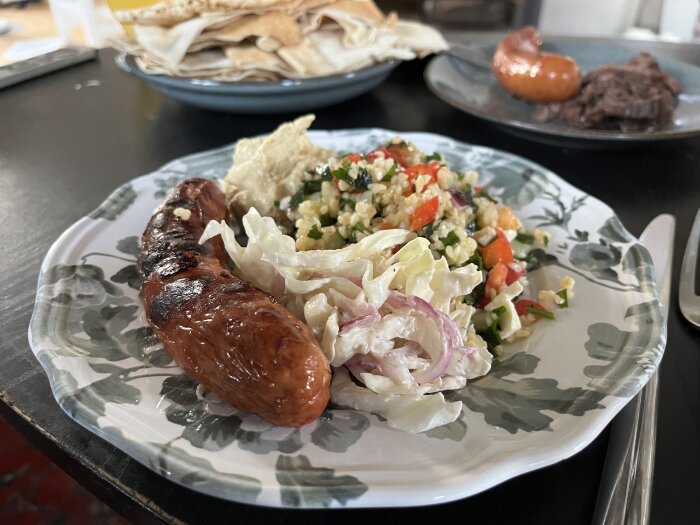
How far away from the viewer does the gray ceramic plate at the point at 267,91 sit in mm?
1791

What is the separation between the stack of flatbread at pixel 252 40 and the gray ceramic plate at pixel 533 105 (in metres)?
0.25

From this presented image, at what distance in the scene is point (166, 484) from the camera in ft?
2.58

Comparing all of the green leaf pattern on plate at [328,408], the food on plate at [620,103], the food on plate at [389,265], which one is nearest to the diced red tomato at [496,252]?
the food on plate at [389,265]

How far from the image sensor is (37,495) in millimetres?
1716

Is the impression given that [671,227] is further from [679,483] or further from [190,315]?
[190,315]

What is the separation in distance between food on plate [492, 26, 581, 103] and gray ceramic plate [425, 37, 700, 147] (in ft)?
0.24

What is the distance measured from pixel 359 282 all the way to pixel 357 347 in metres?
0.13

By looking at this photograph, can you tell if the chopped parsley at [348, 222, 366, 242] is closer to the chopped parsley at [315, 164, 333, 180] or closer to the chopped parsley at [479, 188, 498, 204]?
the chopped parsley at [315, 164, 333, 180]

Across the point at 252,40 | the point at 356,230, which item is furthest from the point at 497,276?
the point at 252,40

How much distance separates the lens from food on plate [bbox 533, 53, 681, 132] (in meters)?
1.77

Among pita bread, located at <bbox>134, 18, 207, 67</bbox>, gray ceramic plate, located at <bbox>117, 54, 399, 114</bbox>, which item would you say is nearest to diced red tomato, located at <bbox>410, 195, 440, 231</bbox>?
gray ceramic plate, located at <bbox>117, 54, 399, 114</bbox>

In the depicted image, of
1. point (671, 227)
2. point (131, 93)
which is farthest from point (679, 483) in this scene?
point (131, 93)

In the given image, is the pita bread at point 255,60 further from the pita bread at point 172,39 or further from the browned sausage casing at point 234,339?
the browned sausage casing at point 234,339

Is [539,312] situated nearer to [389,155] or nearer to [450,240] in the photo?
[450,240]
